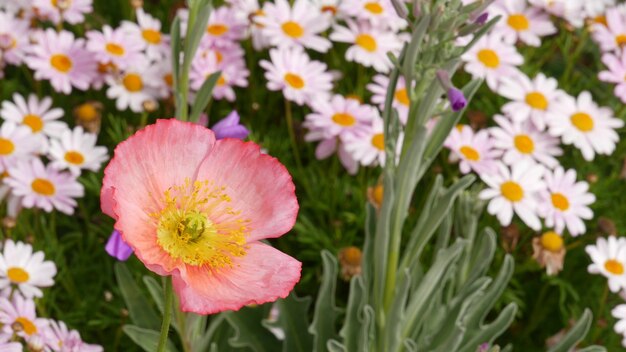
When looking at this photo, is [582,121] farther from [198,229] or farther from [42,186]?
[198,229]

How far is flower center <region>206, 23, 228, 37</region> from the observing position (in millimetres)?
1668

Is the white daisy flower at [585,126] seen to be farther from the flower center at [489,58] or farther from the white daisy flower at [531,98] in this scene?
the flower center at [489,58]

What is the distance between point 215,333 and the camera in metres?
1.31

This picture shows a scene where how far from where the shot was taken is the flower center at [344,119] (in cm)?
152

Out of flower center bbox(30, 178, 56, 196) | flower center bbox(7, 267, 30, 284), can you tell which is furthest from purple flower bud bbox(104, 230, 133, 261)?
flower center bbox(30, 178, 56, 196)

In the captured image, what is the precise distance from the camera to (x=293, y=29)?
166cm

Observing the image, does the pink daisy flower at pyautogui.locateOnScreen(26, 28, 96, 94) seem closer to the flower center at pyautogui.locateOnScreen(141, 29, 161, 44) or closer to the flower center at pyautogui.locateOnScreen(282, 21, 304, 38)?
the flower center at pyautogui.locateOnScreen(141, 29, 161, 44)

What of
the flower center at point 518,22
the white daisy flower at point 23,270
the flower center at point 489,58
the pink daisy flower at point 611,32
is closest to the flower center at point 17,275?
the white daisy flower at point 23,270

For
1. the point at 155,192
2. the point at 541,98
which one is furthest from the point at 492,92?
the point at 155,192

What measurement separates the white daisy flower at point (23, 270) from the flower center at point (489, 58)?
84 centimetres

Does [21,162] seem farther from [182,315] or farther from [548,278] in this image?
[548,278]

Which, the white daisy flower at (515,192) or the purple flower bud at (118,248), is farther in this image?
the white daisy flower at (515,192)

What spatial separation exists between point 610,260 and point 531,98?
0.35 m

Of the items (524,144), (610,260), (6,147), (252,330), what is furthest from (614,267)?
(6,147)
